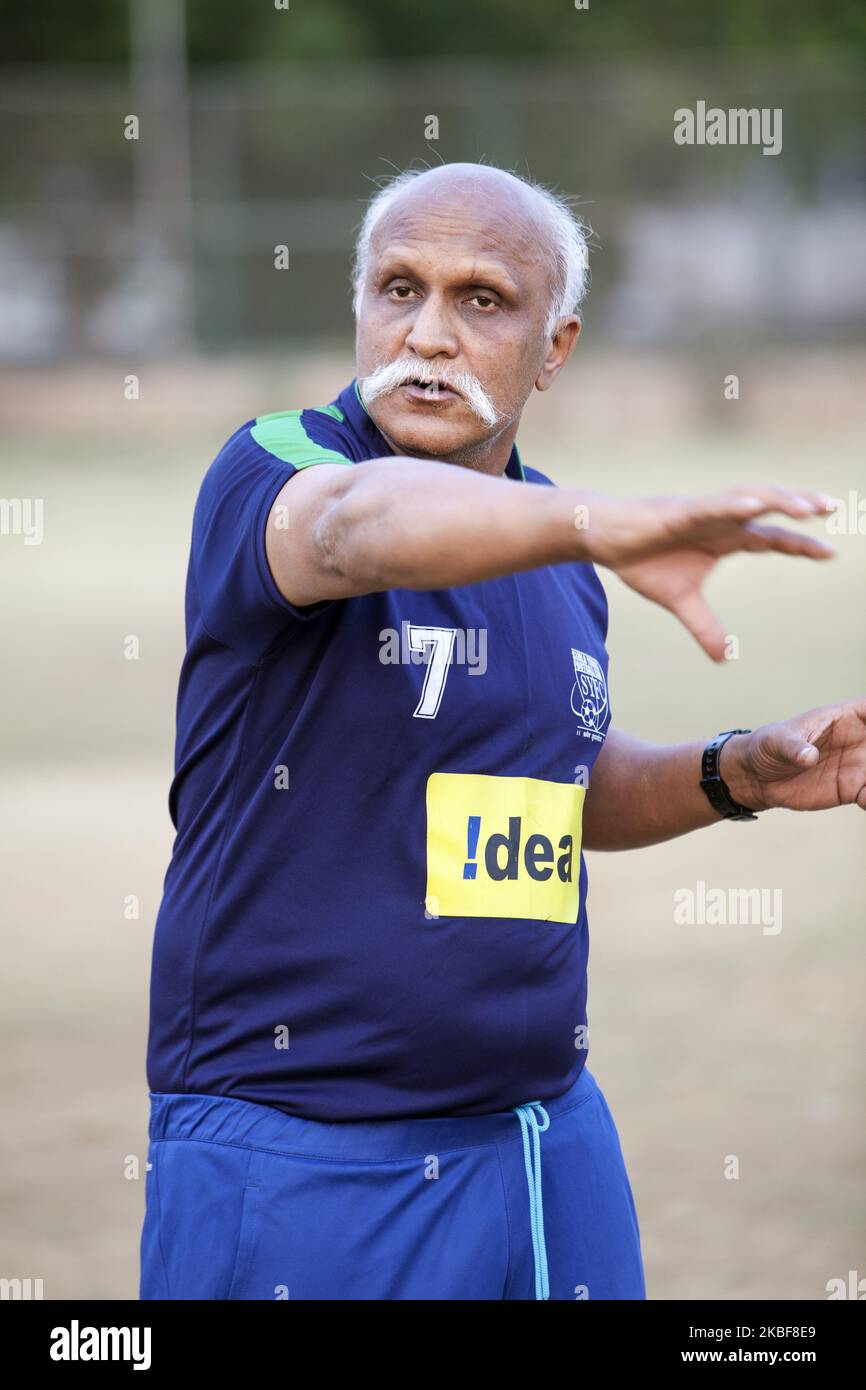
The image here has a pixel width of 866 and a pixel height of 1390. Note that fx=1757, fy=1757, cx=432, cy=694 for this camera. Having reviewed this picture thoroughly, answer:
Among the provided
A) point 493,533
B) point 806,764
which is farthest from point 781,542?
point 806,764

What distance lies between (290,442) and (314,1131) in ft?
3.16

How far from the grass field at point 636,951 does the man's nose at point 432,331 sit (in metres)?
2.89

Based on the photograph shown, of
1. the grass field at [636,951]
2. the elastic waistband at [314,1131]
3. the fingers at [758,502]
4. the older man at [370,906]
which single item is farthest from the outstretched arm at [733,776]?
the grass field at [636,951]

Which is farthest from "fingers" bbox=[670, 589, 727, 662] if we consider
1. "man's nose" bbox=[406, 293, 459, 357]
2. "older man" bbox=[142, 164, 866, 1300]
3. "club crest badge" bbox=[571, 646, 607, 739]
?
"man's nose" bbox=[406, 293, 459, 357]

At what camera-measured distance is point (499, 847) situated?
8.41 ft

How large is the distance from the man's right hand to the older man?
18.0 inches

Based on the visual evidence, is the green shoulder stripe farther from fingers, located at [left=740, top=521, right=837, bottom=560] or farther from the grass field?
the grass field

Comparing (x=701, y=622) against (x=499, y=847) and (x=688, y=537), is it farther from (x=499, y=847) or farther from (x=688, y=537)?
(x=499, y=847)

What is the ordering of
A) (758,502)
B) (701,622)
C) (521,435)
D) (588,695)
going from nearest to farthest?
(758,502)
(701,622)
(588,695)
(521,435)

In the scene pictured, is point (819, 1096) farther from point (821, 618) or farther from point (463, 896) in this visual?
point (821, 618)
